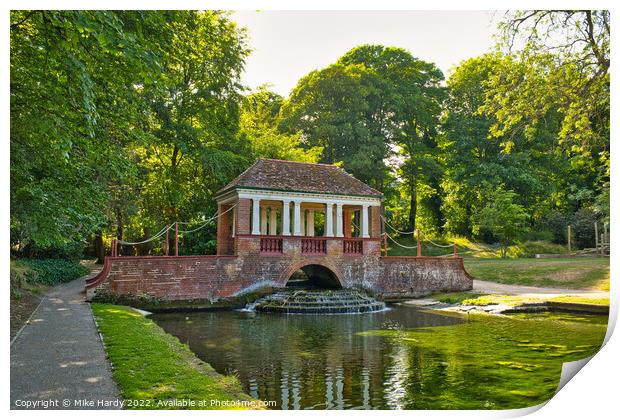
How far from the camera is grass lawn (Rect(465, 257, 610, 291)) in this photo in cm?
1381

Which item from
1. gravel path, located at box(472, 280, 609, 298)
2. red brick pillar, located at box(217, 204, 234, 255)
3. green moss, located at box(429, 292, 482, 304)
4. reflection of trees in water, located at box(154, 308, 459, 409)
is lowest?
reflection of trees in water, located at box(154, 308, 459, 409)

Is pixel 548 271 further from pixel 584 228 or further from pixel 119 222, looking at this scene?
pixel 119 222

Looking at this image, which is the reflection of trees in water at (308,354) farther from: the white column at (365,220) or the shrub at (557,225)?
the shrub at (557,225)

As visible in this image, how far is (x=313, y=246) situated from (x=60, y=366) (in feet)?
35.3

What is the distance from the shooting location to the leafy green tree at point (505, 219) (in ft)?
73.6

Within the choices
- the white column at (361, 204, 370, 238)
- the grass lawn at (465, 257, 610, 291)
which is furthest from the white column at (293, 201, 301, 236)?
the grass lawn at (465, 257, 610, 291)

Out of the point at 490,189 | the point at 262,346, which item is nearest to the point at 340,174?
the point at 262,346

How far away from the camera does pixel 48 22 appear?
564cm

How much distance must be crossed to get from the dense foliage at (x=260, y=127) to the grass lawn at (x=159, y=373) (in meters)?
2.07

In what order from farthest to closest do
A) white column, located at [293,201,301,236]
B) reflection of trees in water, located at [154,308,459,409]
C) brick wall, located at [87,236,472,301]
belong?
white column, located at [293,201,301,236] < brick wall, located at [87,236,472,301] < reflection of trees in water, located at [154,308,459,409]

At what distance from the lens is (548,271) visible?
17.1 metres

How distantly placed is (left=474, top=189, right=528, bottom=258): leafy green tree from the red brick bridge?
5.77m

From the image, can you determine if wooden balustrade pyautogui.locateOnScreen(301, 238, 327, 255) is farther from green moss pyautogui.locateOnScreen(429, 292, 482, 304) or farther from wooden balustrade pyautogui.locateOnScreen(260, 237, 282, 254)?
green moss pyautogui.locateOnScreen(429, 292, 482, 304)

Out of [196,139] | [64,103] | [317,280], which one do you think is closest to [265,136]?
[196,139]
